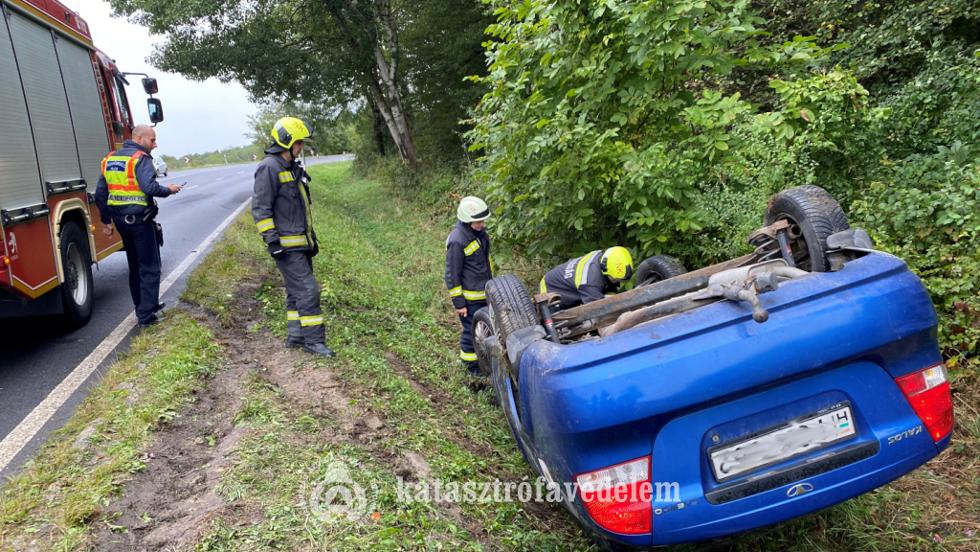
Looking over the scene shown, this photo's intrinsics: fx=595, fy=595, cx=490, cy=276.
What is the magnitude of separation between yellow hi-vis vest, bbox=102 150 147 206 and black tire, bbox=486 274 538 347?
3786mm

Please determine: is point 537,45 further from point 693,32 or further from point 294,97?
point 294,97

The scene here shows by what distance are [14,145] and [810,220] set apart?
554 centimetres

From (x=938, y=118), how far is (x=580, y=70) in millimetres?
3179

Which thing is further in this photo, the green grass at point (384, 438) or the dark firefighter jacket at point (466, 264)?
the dark firefighter jacket at point (466, 264)

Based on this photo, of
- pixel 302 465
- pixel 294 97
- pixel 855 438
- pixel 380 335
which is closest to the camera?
pixel 855 438

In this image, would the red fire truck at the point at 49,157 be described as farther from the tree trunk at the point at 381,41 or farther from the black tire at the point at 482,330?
the tree trunk at the point at 381,41

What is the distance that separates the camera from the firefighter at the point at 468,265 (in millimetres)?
5137

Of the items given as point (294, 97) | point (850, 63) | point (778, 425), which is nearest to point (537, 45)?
point (850, 63)

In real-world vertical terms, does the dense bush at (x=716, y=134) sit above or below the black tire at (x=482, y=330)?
above

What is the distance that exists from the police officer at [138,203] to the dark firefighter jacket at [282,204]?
1242 mm

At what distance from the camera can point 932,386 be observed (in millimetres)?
2162

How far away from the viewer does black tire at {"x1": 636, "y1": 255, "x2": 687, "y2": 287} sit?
414 centimetres

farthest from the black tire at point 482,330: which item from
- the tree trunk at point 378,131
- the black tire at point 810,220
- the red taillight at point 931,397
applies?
the tree trunk at point 378,131
